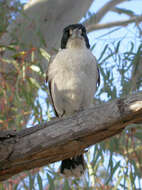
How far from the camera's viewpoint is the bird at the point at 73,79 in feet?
10.9

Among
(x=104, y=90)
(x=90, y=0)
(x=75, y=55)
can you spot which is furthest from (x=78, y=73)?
(x=90, y=0)

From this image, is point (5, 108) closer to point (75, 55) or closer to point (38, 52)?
point (38, 52)

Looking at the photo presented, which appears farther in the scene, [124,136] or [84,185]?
[124,136]

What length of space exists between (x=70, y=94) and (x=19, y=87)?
94cm

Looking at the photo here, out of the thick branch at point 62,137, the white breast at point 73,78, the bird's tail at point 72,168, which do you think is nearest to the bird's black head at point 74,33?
the white breast at point 73,78

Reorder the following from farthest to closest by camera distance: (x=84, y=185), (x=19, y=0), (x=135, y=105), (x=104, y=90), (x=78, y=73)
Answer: (x=19, y=0) < (x=104, y=90) < (x=84, y=185) < (x=78, y=73) < (x=135, y=105)

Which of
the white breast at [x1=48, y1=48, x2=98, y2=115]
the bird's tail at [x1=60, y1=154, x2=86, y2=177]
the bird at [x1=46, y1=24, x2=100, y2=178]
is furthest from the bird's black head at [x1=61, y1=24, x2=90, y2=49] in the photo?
the bird's tail at [x1=60, y1=154, x2=86, y2=177]

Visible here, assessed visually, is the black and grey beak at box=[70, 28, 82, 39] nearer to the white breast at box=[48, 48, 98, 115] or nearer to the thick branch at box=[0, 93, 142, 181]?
the white breast at box=[48, 48, 98, 115]

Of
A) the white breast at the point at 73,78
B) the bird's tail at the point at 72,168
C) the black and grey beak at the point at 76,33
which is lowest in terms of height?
the bird's tail at the point at 72,168

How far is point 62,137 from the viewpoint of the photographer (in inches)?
93.6

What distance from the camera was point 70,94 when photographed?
3.42 m

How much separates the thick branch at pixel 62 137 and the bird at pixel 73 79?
2.97 ft

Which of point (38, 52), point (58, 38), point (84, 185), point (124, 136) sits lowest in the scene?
point (84, 185)

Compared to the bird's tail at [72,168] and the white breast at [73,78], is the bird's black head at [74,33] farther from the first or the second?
the bird's tail at [72,168]
